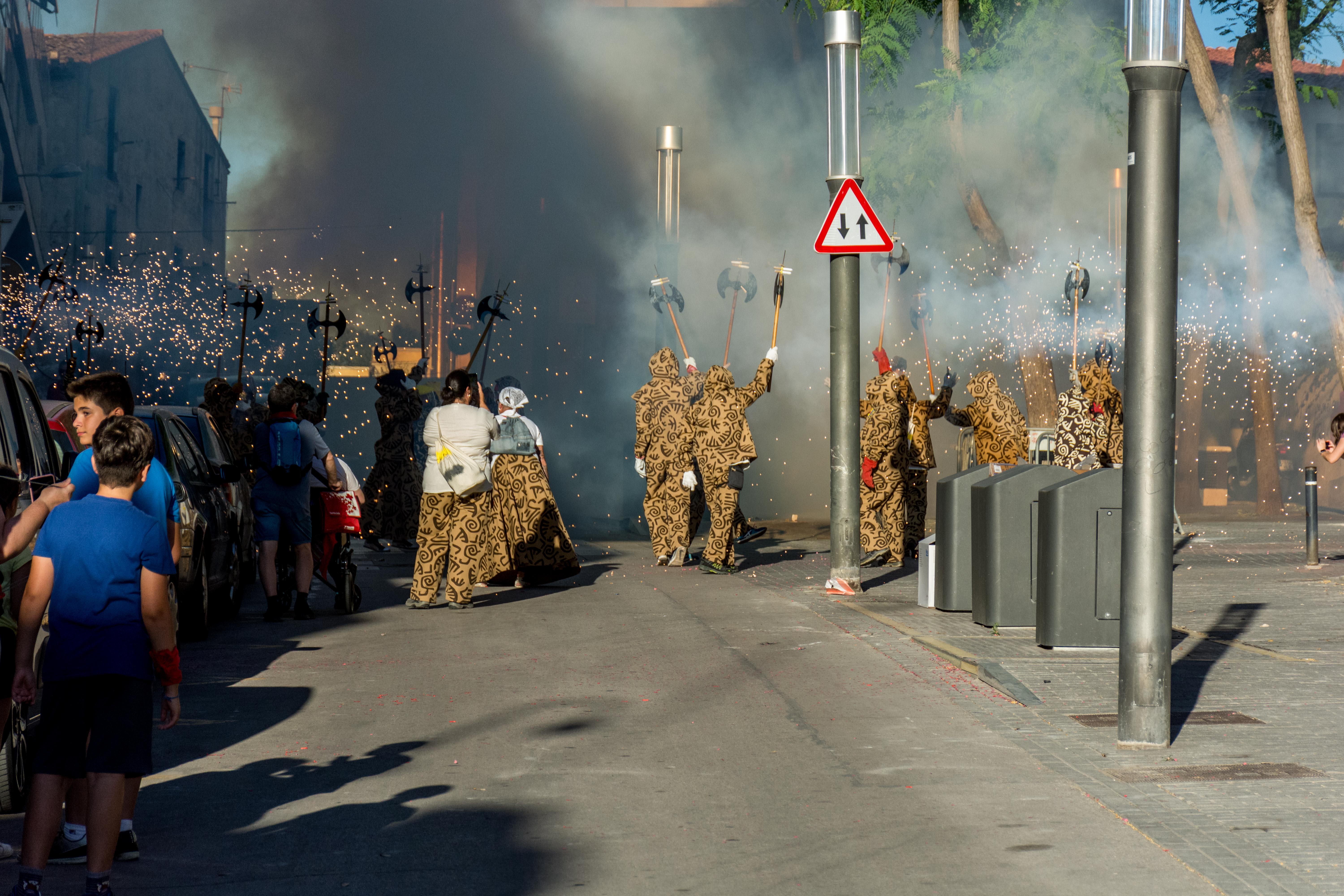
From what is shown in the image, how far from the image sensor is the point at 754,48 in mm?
30375

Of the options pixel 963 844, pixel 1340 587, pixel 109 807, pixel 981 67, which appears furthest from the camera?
pixel 981 67

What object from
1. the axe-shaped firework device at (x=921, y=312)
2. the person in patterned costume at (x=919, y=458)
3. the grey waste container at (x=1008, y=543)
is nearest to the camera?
the grey waste container at (x=1008, y=543)

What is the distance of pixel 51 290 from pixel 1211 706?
1909 cm

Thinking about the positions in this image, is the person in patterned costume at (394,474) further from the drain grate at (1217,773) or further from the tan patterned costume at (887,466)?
the drain grate at (1217,773)

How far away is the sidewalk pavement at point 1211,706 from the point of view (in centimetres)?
462

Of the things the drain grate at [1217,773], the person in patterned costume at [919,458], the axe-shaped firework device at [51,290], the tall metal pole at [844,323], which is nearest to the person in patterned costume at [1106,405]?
the person in patterned costume at [919,458]

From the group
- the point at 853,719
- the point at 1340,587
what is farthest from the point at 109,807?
the point at 1340,587

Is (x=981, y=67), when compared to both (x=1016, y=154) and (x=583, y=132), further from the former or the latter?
(x=583, y=132)

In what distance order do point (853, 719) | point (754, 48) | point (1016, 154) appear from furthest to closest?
point (754, 48) → point (1016, 154) → point (853, 719)

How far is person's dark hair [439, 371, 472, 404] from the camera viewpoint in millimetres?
10859

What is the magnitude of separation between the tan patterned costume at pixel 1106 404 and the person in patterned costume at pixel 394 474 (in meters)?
6.88

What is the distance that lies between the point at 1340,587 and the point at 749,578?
462 centimetres

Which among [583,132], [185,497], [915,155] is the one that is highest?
[583,132]

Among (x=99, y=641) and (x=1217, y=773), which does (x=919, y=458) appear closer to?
(x=1217, y=773)
